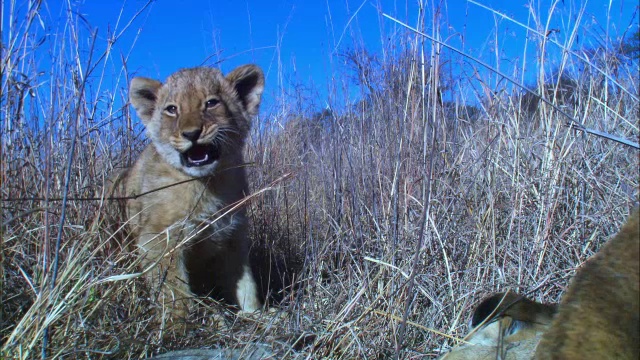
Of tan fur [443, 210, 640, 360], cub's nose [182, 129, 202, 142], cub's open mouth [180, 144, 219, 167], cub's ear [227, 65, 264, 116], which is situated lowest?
tan fur [443, 210, 640, 360]

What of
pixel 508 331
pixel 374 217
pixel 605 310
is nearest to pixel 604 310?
pixel 605 310

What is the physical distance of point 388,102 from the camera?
335 cm

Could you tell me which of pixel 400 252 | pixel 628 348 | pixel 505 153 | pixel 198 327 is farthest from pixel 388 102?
pixel 628 348

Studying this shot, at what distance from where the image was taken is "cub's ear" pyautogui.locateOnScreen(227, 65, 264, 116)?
3.42 meters

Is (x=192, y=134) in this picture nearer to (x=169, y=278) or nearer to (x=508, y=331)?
(x=169, y=278)

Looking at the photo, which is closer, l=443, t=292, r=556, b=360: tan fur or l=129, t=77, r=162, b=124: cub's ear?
l=443, t=292, r=556, b=360: tan fur

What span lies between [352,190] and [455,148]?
26.9 inches

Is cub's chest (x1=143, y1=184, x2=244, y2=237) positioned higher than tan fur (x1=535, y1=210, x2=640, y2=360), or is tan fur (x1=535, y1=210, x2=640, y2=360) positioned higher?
tan fur (x1=535, y1=210, x2=640, y2=360)

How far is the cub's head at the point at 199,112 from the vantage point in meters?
2.99

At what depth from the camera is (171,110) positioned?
10.5 ft

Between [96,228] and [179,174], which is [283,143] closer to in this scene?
[179,174]

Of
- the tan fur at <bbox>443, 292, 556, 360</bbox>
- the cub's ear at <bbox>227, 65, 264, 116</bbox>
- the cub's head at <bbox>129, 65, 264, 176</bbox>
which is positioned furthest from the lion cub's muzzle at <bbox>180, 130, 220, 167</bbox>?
the tan fur at <bbox>443, 292, 556, 360</bbox>

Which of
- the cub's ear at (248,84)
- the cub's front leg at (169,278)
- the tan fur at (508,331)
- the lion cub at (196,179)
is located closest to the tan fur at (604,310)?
the tan fur at (508,331)

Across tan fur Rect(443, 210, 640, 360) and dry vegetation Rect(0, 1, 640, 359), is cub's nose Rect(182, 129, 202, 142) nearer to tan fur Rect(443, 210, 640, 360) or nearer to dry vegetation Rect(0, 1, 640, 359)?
dry vegetation Rect(0, 1, 640, 359)
